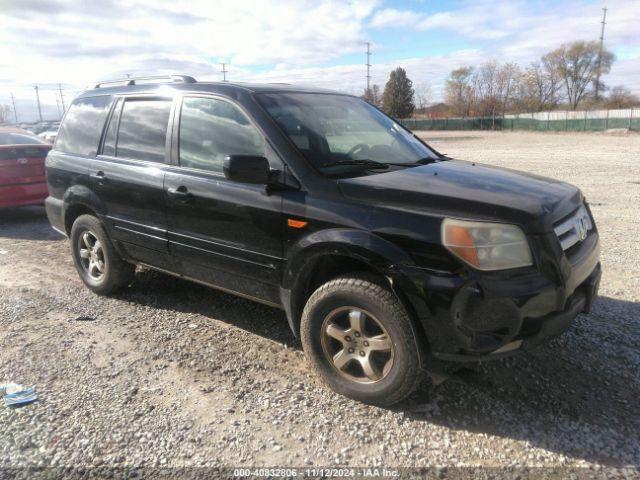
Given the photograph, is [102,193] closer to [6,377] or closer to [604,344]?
[6,377]

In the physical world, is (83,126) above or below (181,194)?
above

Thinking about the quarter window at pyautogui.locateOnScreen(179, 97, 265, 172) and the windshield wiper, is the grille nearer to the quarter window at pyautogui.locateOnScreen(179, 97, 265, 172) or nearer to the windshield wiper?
the windshield wiper

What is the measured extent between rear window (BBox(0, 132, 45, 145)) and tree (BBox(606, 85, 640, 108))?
2763 inches

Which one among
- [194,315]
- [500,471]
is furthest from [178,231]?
[500,471]

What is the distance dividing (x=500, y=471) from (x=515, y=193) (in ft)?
4.86

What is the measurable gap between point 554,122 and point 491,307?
59.1 m

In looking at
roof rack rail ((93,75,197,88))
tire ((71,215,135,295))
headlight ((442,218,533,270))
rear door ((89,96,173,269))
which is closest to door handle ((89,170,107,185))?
rear door ((89,96,173,269))

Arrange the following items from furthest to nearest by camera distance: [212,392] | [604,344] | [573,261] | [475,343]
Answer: [604,344] → [212,392] → [573,261] → [475,343]

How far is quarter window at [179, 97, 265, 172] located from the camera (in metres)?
3.54

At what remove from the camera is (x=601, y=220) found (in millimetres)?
7402

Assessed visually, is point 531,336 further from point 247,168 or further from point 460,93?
point 460,93

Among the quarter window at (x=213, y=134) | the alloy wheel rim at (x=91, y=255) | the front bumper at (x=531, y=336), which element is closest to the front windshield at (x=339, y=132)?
the quarter window at (x=213, y=134)

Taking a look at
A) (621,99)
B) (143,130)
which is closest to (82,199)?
(143,130)

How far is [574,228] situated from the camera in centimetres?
306
